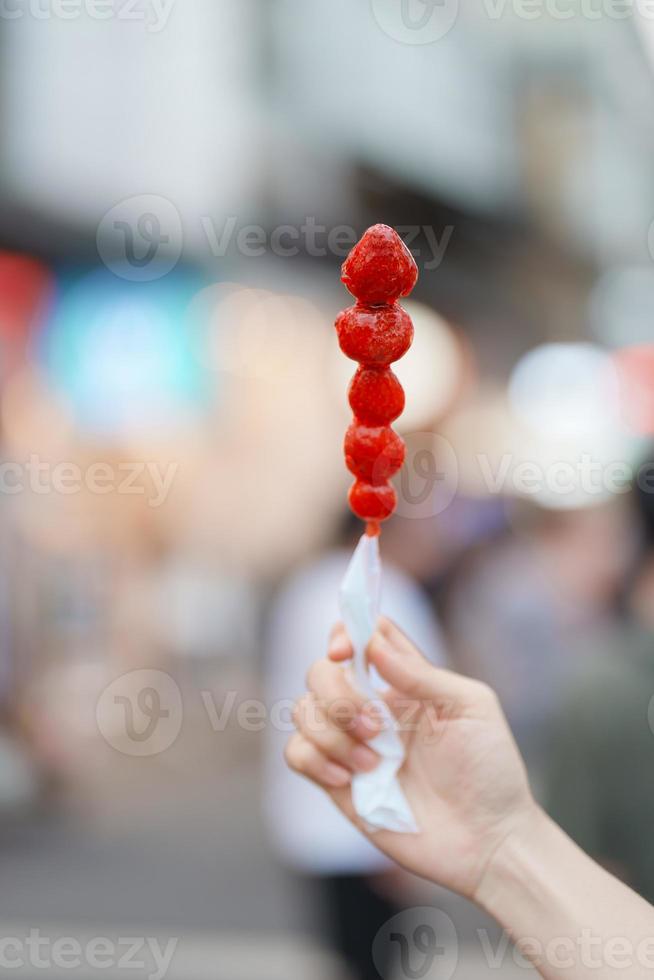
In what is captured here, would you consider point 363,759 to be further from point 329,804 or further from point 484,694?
point 329,804

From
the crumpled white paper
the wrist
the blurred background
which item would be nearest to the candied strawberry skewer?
the crumpled white paper

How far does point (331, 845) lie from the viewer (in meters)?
3.35

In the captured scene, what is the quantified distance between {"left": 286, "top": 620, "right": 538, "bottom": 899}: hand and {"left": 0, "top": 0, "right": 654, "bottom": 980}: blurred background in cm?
146

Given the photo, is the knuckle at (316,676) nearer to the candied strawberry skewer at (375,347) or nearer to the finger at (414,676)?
the finger at (414,676)

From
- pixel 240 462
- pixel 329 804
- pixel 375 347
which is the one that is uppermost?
pixel 375 347

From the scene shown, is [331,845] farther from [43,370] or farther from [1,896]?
[43,370]

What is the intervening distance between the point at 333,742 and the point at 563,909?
1.44 feet

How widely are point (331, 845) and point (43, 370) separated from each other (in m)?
4.98

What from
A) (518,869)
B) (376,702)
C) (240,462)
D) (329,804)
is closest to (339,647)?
(376,702)

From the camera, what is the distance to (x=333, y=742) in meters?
1.72

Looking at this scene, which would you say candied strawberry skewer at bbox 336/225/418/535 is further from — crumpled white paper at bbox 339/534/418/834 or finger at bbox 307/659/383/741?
finger at bbox 307/659/383/741

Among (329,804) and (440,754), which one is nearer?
(440,754)

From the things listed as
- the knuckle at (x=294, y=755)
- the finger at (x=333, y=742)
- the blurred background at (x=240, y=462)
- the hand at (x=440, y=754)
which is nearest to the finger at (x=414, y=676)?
the hand at (x=440, y=754)

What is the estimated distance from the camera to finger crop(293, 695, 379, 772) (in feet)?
5.63
